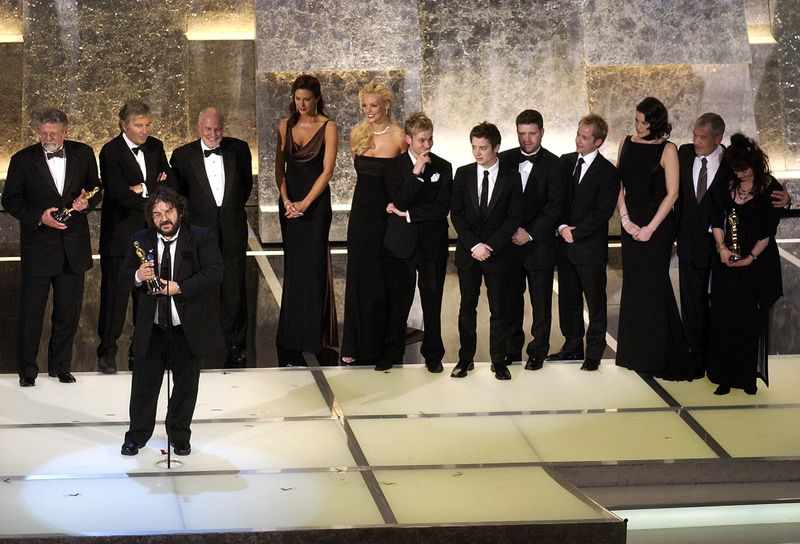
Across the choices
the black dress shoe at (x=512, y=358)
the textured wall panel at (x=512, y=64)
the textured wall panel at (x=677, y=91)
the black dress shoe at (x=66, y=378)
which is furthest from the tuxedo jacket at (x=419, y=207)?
the textured wall panel at (x=677, y=91)

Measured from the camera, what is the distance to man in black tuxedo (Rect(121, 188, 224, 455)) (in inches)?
220

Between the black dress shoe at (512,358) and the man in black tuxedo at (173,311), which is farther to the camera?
the black dress shoe at (512,358)

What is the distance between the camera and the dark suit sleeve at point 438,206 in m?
7.07

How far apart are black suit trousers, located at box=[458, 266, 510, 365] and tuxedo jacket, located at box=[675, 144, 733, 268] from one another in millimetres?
1013

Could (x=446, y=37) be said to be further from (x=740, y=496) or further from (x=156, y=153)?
(x=740, y=496)

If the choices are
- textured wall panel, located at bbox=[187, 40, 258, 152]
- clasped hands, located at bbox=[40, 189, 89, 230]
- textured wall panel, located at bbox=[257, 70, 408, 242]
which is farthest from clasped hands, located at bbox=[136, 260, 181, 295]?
textured wall panel, located at bbox=[187, 40, 258, 152]

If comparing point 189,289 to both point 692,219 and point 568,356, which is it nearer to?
point 568,356

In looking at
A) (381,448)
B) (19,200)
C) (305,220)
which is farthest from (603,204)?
(19,200)

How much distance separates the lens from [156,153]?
7.37 meters

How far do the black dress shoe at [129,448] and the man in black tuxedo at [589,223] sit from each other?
2.66m

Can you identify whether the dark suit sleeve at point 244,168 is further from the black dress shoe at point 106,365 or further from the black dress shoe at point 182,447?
the black dress shoe at point 182,447

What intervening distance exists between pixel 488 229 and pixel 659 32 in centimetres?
503

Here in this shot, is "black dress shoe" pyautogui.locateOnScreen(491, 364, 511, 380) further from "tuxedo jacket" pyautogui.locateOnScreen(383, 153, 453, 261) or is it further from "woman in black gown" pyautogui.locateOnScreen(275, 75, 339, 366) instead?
"woman in black gown" pyautogui.locateOnScreen(275, 75, 339, 366)

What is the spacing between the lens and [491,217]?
6.98 metres
